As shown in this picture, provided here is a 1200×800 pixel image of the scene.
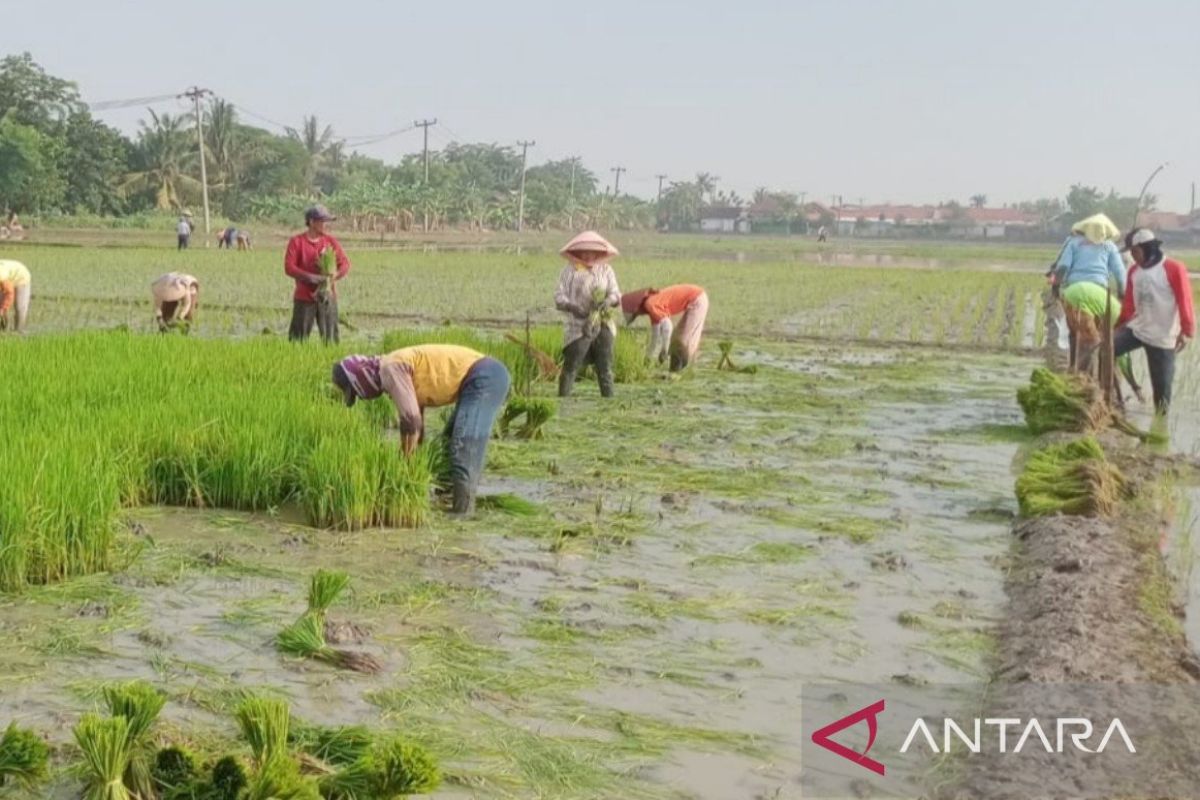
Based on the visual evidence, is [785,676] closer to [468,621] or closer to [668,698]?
[668,698]

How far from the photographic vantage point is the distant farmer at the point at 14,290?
9891 mm

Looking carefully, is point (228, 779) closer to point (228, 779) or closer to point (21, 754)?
point (228, 779)

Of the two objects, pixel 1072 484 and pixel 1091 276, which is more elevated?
pixel 1091 276

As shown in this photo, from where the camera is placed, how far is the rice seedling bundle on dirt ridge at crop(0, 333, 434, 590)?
398cm

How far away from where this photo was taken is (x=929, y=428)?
7.55 metres

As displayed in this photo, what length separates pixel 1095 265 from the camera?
26.3ft

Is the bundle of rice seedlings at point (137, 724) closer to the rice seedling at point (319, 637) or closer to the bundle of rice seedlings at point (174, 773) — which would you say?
the bundle of rice seedlings at point (174, 773)

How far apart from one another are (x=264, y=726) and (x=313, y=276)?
21.3 ft

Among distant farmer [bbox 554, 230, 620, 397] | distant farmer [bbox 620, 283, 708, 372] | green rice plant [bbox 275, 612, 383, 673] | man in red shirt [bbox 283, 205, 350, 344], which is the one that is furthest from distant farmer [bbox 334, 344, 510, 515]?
distant farmer [bbox 620, 283, 708, 372]

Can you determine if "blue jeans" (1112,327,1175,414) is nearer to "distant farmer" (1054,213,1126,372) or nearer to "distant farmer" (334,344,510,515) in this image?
"distant farmer" (1054,213,1126,372)

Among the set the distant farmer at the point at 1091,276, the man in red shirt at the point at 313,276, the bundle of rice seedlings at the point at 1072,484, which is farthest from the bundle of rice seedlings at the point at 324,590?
the distant farmer at the point at 1091,276

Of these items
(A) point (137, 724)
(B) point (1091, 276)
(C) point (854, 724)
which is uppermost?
(B) point (1091, 276)

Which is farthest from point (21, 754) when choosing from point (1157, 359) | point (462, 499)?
point (1157, 359)

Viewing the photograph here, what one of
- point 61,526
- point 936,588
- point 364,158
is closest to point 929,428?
point 936,588
